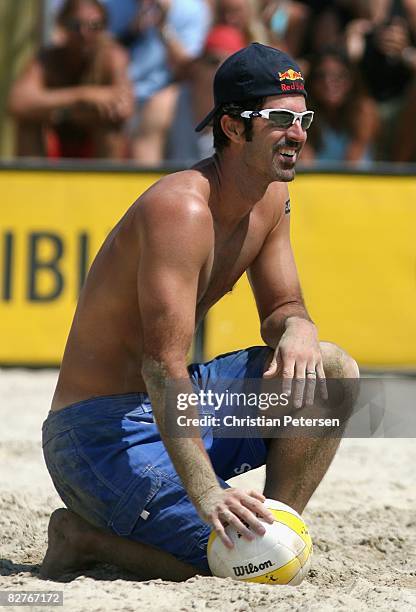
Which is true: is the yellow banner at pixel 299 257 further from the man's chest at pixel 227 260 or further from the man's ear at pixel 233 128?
the man's ear at pixel 233 128

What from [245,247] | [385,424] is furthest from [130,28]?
[245,247]

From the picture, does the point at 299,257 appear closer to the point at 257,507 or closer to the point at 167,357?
the point at 167,357

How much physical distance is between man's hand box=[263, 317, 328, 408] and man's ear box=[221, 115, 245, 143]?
650 millimetres

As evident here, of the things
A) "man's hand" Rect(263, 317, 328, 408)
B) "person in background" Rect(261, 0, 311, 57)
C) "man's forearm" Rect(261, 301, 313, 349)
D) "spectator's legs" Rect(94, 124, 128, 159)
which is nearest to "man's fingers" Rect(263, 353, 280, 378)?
"man's hand" Rect(263, 317, 328, 408)

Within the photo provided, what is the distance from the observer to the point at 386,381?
22.7ft

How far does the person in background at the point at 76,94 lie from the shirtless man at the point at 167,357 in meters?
4.21

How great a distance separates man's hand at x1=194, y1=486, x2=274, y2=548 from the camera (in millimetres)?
3109

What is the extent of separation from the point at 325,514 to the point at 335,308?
2.80m

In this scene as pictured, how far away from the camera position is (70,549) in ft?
11.8

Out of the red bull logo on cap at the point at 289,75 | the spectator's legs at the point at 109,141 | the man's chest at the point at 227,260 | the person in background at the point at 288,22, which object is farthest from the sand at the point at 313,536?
the person in background at the point at 288,22

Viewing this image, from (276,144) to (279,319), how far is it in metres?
0.61

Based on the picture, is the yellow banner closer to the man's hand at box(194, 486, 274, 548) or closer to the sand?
the sand

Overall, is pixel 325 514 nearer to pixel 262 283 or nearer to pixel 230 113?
pixel 262 283

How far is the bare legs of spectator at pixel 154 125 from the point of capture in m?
7.82
